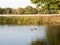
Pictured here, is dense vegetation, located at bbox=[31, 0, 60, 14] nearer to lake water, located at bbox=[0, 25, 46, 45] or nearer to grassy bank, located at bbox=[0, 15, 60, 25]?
grassy bank, located at bbox=[0, 15, 60, 25]

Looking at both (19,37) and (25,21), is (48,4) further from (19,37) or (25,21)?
(19,37)

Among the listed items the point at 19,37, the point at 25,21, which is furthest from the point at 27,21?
the point at 19,37

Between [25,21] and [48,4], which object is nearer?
[25,21]

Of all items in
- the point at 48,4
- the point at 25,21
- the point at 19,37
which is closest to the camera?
the point at 19,37

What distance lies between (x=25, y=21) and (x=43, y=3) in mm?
7356

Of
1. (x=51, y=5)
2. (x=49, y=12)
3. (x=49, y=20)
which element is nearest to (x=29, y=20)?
(x=49, y=20)

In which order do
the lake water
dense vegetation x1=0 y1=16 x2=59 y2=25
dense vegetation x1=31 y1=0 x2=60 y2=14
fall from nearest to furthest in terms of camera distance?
the lake water, dense vegetation x1=0 y1=16 x2=59 y2=25, dense vegetation x1=31 y1=0 x2=60 y2=14

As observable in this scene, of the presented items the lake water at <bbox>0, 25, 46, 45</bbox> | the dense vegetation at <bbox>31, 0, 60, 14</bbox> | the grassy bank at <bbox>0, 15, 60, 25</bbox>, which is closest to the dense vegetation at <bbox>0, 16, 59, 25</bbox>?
the grassy bank at <bbox>0, 15, 60, 25</bbox>

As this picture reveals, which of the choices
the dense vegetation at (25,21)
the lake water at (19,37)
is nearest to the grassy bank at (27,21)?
the dense vegetation at (25,21)

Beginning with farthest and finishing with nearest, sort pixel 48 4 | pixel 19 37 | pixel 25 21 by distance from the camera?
pixel 48 4, pixel 25 21, pixel 19 37

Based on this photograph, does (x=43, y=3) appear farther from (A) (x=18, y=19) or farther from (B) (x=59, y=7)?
(A) (x=18, y=19)

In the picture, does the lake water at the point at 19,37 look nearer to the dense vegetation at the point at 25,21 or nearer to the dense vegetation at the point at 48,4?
the dense vegetation at the point at 25,21

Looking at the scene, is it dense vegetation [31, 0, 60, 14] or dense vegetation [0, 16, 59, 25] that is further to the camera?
dense vegetation [31, 0, 60, 14]

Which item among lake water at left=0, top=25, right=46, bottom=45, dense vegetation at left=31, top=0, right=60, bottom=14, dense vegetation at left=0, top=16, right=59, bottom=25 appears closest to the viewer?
lake water at left=0, top=25, right=46, bottom=45
